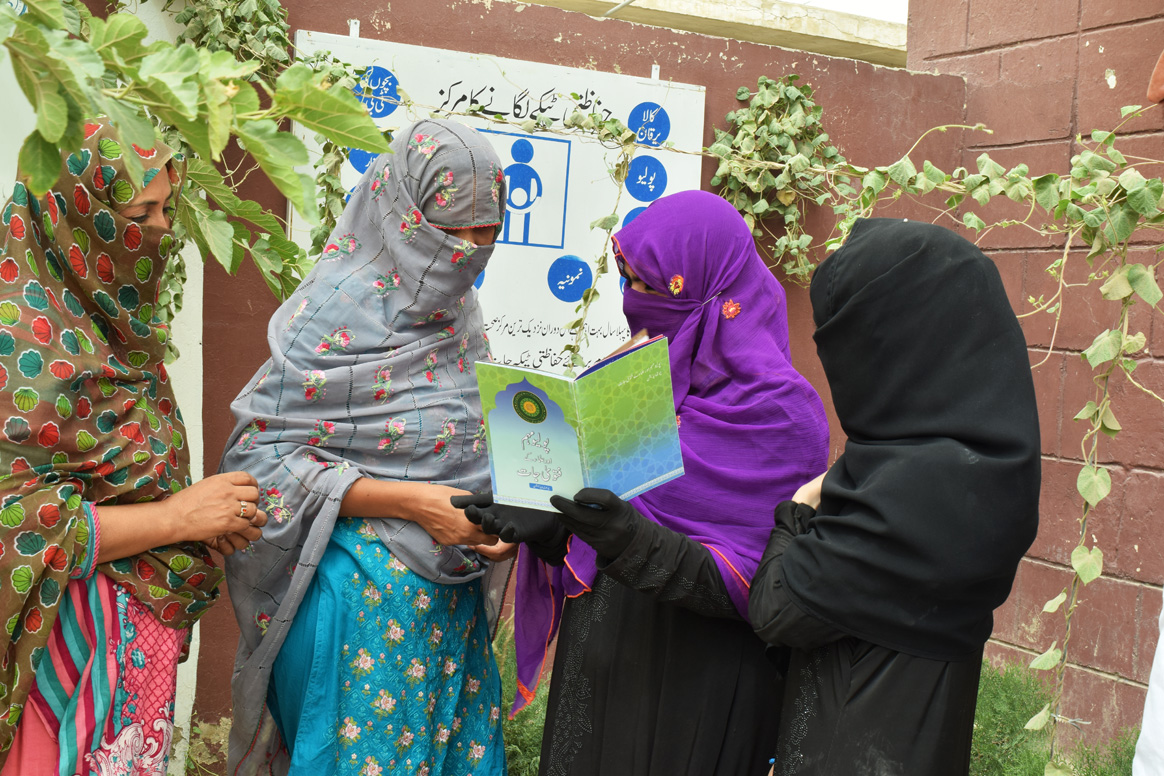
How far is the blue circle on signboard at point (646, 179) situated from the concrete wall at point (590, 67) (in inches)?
8.2

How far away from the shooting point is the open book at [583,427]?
137cm

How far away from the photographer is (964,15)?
362cm

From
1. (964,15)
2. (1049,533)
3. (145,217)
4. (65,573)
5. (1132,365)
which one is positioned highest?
(964,15)

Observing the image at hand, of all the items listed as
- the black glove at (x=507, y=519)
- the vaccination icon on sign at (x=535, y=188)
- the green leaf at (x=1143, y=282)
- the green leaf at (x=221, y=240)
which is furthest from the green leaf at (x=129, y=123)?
the vaccination icon on sign at (x=535, y=188)

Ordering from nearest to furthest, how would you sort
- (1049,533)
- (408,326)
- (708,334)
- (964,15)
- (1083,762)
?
(708,334) → (408,326) → (1083,762) → (1049,533) → (964,15)

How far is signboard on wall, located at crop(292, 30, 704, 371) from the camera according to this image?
9.43ft

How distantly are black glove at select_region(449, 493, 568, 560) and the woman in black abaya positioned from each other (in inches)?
16.7

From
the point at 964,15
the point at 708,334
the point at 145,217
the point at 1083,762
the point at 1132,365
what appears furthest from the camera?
the point at 964,15

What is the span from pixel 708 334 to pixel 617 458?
13.5 inches

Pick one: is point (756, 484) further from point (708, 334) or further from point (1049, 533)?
point (1049, 533)

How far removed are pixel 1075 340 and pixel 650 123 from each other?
1580 mm

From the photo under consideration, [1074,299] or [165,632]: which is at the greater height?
Result: [1074,299]

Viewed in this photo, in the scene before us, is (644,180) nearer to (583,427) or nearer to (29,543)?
(583,427)

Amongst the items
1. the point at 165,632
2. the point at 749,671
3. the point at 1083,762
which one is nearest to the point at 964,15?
the point at 1083,762
